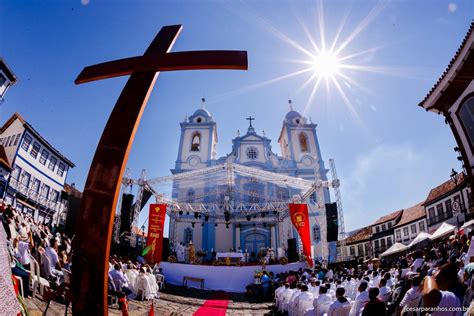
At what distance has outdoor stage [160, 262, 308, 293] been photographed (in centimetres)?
1573

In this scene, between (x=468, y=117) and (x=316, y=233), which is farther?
(x=316, y=233)

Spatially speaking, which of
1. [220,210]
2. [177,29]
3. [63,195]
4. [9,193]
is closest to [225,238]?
[220,210]

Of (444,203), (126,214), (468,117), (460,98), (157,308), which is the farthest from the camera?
(444,203)

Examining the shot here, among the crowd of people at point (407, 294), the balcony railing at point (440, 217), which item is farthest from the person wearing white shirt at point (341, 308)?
the balcony railing at point (440, 217)

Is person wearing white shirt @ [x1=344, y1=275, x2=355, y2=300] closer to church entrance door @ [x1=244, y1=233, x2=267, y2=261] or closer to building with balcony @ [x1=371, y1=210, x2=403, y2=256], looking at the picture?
church entrance door @ [x1=244, y1=233, x2=267, y2=261]

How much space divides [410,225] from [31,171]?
3732cm

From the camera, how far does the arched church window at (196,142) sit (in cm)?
3121

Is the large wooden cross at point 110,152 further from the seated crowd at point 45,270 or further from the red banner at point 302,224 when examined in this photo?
the red banner at point 302,224

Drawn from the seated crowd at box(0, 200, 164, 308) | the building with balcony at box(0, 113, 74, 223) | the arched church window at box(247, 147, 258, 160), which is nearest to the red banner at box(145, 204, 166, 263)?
the seated crowd at box(0, 200, 164, 308)

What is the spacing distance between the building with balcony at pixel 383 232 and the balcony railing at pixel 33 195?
1407 inches

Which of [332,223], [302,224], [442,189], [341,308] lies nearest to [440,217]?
[442,189]

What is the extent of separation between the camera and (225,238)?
1051 inches

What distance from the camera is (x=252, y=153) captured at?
3117cm

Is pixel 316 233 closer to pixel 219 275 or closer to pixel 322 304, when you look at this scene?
pixel 219 275
